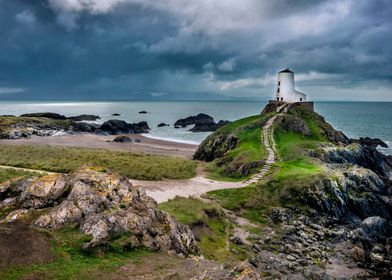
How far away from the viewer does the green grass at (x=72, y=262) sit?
494 inches

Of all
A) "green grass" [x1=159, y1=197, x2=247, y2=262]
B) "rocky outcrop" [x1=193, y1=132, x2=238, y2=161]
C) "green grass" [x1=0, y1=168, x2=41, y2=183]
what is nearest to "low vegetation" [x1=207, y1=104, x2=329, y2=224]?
"green grass" [x1=159, y1=197, x2=247, y2=262]

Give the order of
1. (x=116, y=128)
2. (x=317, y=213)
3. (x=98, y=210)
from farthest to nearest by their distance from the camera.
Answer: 1. (x=116, y=128)
2. (x=317, y=213)
3. (x=98, y=210)

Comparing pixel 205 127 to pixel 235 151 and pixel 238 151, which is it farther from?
pixel 238 151

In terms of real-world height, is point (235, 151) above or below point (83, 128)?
below

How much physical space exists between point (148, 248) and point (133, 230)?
1.21 metres

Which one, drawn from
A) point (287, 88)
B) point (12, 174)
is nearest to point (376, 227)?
point (12, 174)

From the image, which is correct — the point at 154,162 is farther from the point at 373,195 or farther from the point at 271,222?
the point at 373,195

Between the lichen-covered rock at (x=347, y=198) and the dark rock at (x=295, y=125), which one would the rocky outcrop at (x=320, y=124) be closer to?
the dark rock at (x=295, y=125)

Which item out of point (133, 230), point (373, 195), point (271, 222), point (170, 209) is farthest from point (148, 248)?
point (373, 195)

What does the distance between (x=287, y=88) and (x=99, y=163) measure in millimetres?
44541

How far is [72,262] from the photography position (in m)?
13.9

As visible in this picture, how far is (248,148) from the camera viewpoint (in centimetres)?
4675

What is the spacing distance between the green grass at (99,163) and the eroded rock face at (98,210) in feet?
48.8

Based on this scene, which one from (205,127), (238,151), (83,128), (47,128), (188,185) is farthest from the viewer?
(205,127)
